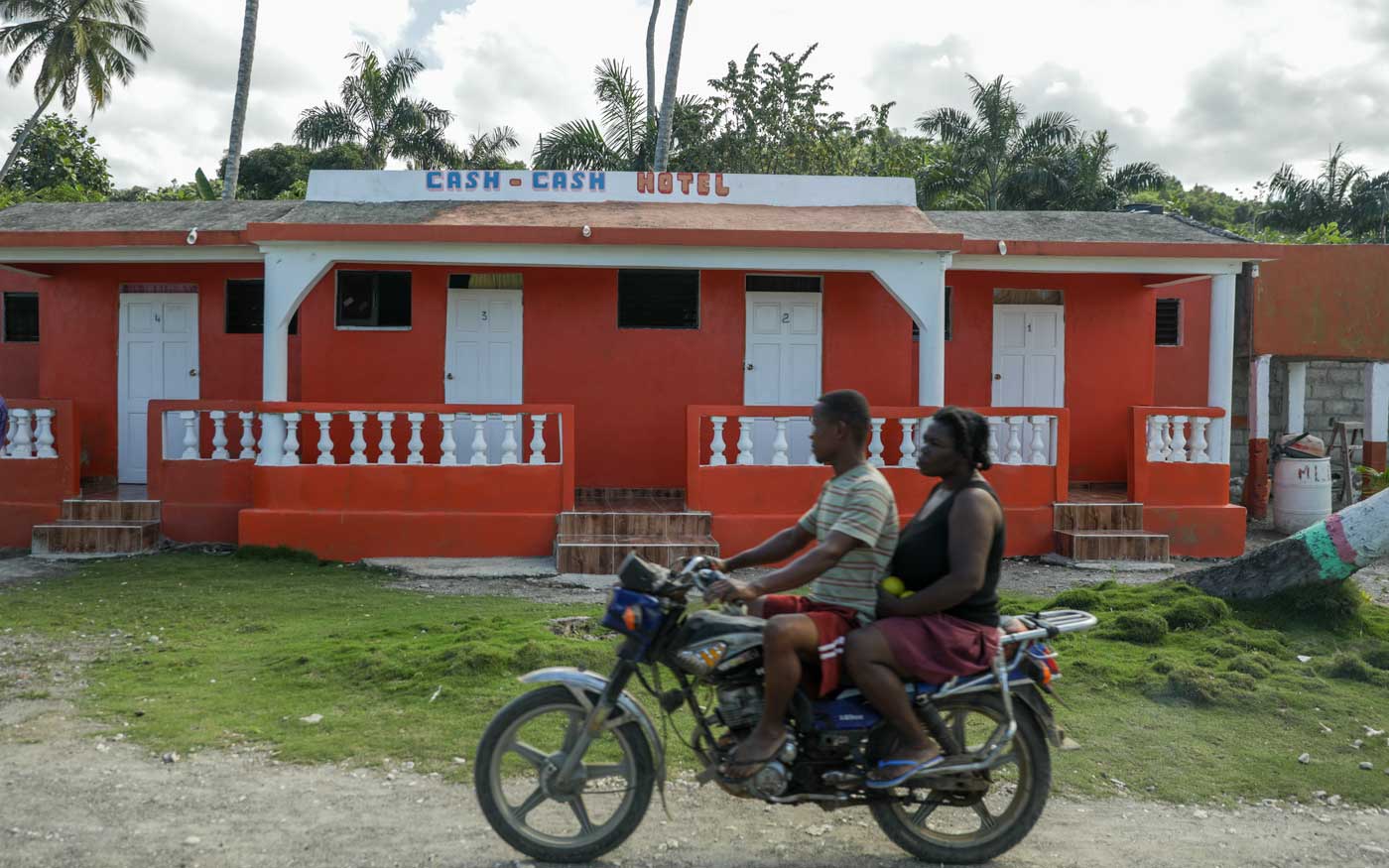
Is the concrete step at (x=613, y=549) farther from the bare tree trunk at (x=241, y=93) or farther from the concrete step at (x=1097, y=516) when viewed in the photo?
the bare tree trunk at (x=241, y=93)

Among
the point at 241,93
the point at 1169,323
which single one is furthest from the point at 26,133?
the point at 1169,323

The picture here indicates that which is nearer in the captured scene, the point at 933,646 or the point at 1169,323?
the point at 933,646

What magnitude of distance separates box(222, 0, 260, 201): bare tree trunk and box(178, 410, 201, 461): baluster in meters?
8.76

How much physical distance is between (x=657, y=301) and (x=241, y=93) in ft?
34.6

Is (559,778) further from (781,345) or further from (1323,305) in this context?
(1323,305)

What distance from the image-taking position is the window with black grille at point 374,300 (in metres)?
11.1

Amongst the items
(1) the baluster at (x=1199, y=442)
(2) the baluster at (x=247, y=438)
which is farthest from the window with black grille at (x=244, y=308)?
(1) the baluster at (x=1199, y=442)

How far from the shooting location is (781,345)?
1123 centimetres

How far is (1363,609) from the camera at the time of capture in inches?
267

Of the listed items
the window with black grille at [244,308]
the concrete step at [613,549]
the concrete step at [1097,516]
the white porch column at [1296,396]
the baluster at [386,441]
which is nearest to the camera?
the concrete step at [613,549]

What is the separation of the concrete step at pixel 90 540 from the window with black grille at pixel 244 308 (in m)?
2.83

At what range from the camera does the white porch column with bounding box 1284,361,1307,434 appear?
13.2m

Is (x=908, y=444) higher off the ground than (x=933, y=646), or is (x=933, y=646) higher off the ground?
(x=908, y=444)

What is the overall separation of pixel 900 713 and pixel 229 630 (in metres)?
4.93
